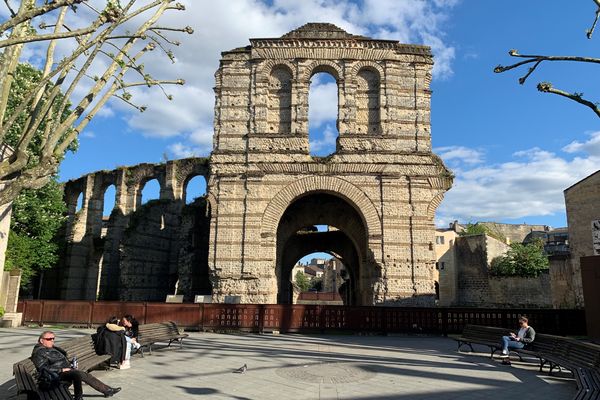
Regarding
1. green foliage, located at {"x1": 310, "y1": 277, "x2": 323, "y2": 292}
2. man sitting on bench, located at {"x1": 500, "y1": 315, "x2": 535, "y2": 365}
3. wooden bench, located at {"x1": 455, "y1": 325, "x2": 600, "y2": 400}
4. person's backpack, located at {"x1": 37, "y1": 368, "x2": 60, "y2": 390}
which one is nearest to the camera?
person's backpack, located at {"x1": 37, "y1": 368, "x2": 60, "y2": 390}

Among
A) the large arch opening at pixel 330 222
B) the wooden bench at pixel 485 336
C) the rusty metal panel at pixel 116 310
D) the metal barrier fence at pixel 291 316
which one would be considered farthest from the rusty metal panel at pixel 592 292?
the rusty metal panel at pixel 116 310

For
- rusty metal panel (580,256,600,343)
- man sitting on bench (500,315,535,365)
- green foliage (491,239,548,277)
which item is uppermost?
green foliage (491,239,548,277)

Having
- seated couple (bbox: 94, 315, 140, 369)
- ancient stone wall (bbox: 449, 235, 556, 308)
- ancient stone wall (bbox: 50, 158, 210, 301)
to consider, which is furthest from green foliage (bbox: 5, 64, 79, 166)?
ancient stone wall (bbox: 449, 235, 556, 308)

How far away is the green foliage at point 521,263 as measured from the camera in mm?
29953

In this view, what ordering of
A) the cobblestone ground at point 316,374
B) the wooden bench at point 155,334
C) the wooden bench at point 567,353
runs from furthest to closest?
the wooden bench at point 155,334, the cobblestone ground at point 316,374, the wooden bench at point 567,353

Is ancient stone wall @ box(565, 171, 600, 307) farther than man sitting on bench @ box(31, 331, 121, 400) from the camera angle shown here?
Yes

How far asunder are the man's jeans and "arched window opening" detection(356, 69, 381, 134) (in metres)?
9.21

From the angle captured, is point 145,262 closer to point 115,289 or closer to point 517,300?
point 115,289

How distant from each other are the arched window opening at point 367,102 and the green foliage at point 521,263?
1973 centimetres

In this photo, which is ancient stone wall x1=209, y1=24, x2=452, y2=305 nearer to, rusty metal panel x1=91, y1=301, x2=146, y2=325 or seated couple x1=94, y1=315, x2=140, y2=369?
rusty metal panel x1=91, y1=301, x2=146, y2=325

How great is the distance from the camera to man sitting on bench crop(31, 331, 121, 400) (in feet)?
16.7

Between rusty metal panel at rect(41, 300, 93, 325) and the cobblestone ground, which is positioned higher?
rusty metal panel at rect(41, 300, 93, 325)

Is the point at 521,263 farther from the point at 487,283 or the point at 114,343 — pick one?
the point at 114,343

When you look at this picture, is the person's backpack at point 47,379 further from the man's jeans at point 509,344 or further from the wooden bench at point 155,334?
the man's jeans at point 509,344
